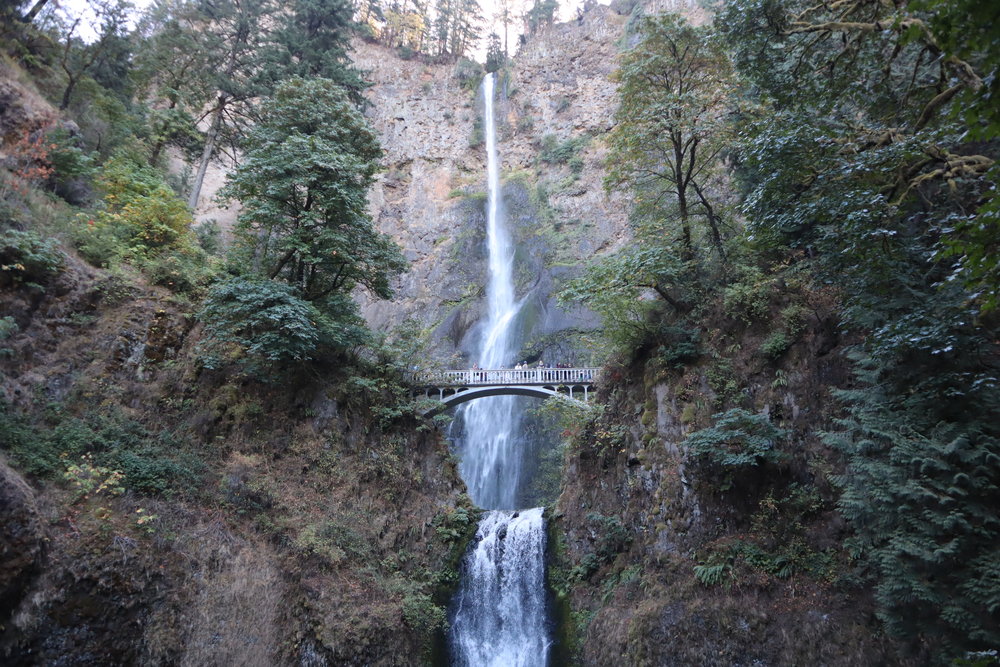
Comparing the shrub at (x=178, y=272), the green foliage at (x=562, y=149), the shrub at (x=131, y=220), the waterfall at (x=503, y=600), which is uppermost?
the green foliage at (x=562, y=149)

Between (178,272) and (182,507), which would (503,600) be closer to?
(182,507)

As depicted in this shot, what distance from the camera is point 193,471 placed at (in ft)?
35.8

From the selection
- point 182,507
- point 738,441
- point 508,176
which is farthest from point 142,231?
point 508,176

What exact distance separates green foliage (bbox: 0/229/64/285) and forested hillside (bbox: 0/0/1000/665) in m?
0.10

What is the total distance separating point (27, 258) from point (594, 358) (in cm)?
1564

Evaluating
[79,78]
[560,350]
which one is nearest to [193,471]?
[79,78]

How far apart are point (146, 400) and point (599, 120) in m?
35.0

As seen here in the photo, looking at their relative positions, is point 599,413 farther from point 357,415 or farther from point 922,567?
point 922,567

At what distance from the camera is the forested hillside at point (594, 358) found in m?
6.80

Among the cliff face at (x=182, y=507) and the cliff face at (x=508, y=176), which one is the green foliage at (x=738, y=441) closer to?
the cliff face at (x=182, y=507)

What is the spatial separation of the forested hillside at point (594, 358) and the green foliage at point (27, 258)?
10cm

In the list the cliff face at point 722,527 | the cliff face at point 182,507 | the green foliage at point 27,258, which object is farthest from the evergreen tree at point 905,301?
the green foliage at point 27,258

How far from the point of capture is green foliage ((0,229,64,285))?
10.3m

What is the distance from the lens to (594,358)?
63.0 feet
